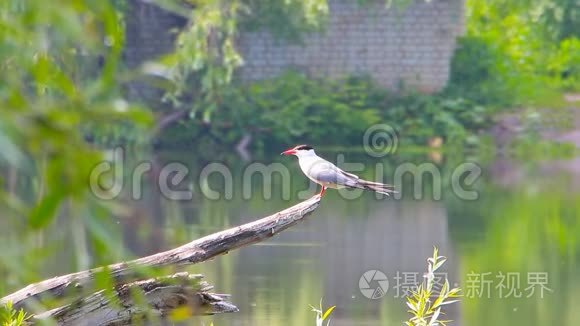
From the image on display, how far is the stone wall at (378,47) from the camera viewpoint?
2164 cm

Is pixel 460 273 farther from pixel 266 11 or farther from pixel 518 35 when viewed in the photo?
pixel 518 35

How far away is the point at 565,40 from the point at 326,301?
15934mm

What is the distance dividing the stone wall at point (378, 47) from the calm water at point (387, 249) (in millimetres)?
5674

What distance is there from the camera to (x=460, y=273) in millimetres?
9008

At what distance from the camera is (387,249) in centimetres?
1035

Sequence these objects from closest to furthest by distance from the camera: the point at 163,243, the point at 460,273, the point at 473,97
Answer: the point at 460,273 < the point at 163,243 < the point at 473,97

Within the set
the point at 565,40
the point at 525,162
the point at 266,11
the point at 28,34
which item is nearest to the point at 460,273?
the point at 28,34

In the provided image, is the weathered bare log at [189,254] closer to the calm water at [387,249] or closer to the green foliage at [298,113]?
the calm water at [387,249]

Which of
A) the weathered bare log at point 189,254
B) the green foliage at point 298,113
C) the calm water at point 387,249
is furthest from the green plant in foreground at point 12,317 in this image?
the green foliage at point 298,113

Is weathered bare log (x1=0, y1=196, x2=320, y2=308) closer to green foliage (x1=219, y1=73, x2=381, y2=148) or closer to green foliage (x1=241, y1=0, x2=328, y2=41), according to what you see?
green foliage (x1=219, y1=73, x2=381, y2=148)

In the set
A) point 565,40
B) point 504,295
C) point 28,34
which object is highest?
point 565,40

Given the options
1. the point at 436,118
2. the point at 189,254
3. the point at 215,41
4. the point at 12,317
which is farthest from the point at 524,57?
the point at 12,317

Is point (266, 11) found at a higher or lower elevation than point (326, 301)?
higher

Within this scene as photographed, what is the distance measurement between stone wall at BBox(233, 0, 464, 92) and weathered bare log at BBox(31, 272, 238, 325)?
57.1ft
